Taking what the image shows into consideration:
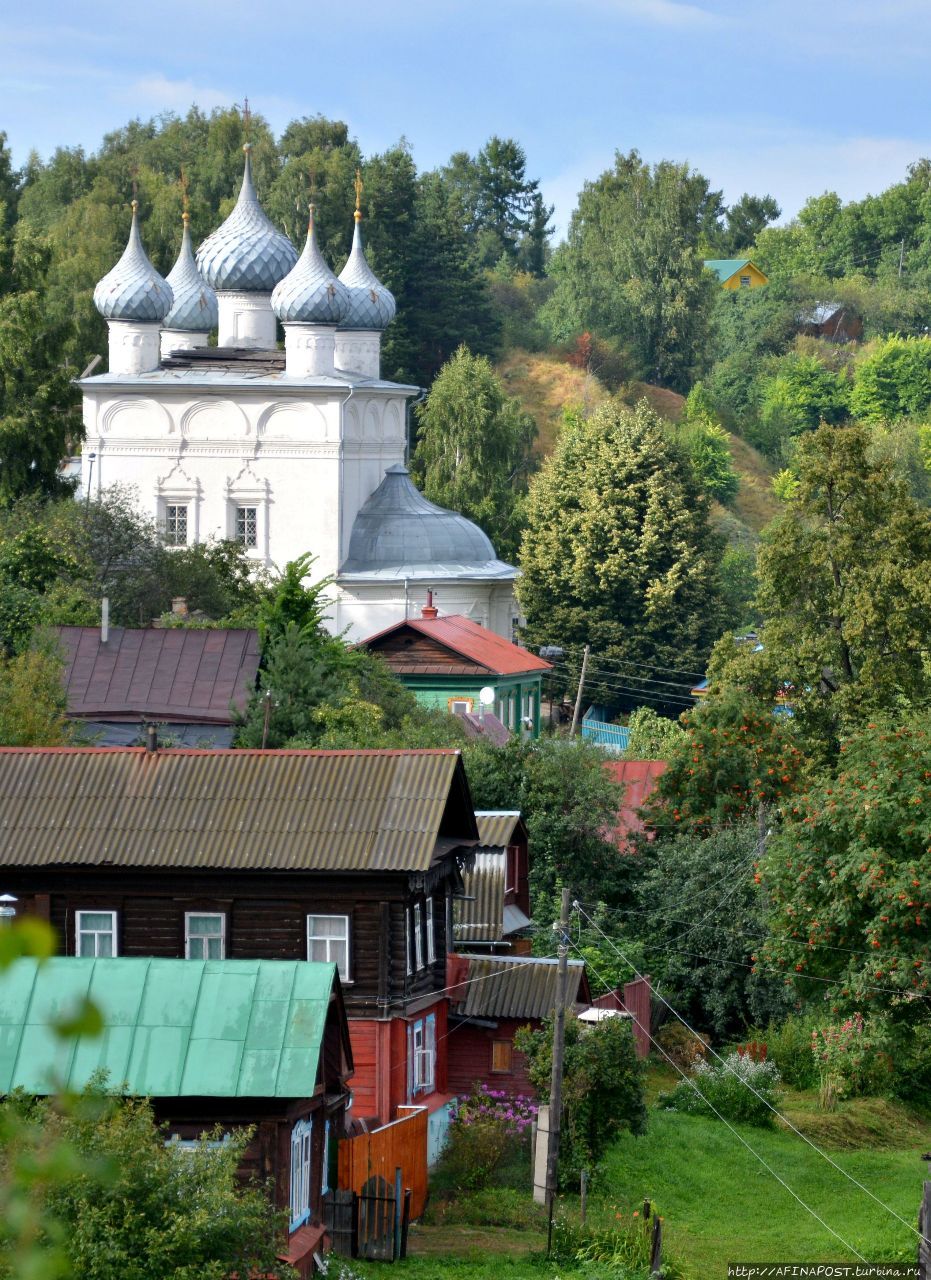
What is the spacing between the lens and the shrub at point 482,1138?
19.2 metres

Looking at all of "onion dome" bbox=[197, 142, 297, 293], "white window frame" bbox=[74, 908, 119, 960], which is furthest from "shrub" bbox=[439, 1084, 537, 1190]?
"onion dome" bbox=[197, 142, 297, 293]

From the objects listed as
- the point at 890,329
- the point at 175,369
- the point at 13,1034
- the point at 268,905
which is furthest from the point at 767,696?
the point at 890,329

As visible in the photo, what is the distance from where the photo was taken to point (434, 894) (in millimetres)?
19984

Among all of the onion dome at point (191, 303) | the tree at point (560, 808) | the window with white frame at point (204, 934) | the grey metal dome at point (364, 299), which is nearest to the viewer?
the window with white frame at point (204, 934)

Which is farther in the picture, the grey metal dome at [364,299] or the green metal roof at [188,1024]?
the grey metal dome at [364,299]

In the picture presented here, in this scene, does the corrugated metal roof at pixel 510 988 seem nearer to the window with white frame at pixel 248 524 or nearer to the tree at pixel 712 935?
the tree at pixel 712 935

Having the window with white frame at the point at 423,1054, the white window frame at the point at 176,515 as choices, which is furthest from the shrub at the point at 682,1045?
the white window frame at the point at 176,515

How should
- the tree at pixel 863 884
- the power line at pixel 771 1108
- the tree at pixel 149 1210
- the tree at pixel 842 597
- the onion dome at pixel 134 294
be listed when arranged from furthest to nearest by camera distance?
1. the onion dome at pixel 134 294
2. the tree at pixel 842 597
3. the tree at pixel 863 884
4. the power line at pixel 771 1108
5. the tree at pixel 149 1210

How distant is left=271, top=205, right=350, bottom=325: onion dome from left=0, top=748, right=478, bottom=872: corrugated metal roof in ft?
90.7

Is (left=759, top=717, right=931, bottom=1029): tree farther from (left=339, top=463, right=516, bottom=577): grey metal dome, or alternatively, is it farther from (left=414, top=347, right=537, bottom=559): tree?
(left=414, top=347, right=537, bottom=559): tree

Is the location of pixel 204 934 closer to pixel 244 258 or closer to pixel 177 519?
pixel 177 519

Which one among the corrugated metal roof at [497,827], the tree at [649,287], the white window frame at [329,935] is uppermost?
the tree at [649,287]

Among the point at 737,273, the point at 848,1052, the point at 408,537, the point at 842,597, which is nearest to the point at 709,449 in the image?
the point at 737,273

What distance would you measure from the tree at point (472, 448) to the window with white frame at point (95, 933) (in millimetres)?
42834
